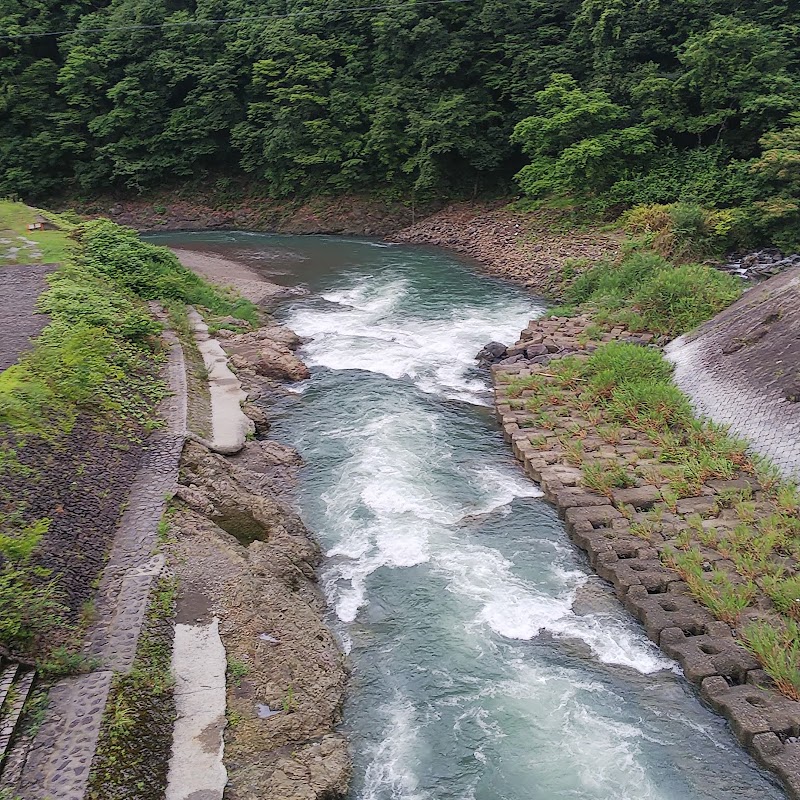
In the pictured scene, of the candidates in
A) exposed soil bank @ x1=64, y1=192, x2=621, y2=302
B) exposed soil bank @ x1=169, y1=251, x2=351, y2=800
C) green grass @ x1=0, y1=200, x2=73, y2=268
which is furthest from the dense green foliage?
green grass @ x1=0, y1=200, x2=73, y2=268

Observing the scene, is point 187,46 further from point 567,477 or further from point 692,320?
point 567,477

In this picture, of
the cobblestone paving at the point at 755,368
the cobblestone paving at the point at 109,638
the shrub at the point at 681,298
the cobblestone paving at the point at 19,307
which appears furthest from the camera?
the shrub at the point at 681,298

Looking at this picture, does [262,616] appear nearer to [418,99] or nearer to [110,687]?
[110,687]

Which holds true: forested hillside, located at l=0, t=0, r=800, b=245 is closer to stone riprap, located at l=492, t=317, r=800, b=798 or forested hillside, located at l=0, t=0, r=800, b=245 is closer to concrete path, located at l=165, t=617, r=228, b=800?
stone riprap, located at l=492, t=317, r=800, b=798

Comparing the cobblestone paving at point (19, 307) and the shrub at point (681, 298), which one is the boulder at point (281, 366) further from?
the shrub at point (681, 298)

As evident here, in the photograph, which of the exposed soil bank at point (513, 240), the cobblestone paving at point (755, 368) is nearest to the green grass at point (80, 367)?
the exposed soil bank at point (513, 240)

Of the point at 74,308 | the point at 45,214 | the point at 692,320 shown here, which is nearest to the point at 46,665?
the point at 74,308

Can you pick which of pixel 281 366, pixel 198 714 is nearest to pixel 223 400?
pixel 281 366

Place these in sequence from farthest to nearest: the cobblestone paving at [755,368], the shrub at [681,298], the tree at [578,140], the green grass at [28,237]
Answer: the tree at [578,140] → the green grass at [28,237] → the shrub at [681,298] → the cobblestone paving at [755,368]

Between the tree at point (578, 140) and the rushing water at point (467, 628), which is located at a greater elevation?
the tree at point (578, 140)
